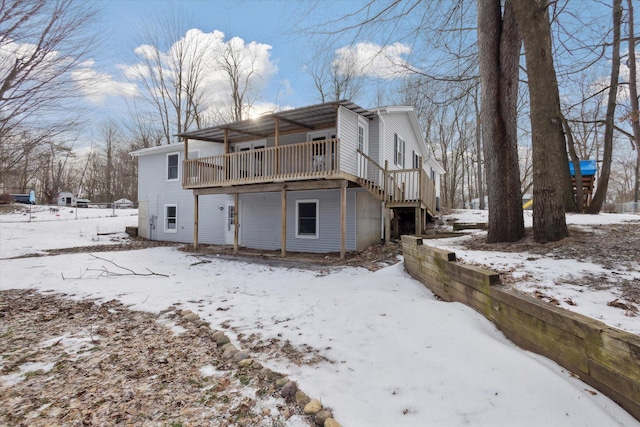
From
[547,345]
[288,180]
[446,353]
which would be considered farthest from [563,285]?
[288,180]

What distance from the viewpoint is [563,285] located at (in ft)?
12.6

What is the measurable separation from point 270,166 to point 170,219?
812cm

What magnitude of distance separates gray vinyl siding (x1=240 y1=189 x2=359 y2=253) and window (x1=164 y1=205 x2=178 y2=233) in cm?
461

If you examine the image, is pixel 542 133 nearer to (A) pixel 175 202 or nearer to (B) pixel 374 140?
(B) pixel 374 140

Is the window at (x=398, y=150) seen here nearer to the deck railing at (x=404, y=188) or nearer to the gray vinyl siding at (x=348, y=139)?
the deck railing at (x=404, y=188)

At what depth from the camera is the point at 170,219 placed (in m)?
16.3

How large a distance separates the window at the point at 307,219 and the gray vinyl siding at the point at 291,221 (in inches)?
6.5

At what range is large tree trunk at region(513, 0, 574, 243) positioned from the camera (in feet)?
19.9

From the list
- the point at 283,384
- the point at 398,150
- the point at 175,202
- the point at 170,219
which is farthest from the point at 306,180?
the point at 170,219

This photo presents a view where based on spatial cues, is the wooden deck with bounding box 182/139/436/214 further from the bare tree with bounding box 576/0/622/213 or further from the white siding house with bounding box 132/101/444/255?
the bare tree with bounding box 576/0/622/213

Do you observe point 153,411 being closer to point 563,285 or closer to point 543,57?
point 563,285

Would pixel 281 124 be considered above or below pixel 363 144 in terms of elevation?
above

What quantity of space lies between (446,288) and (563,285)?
1394mm

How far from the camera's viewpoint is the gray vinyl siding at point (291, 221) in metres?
11.7
